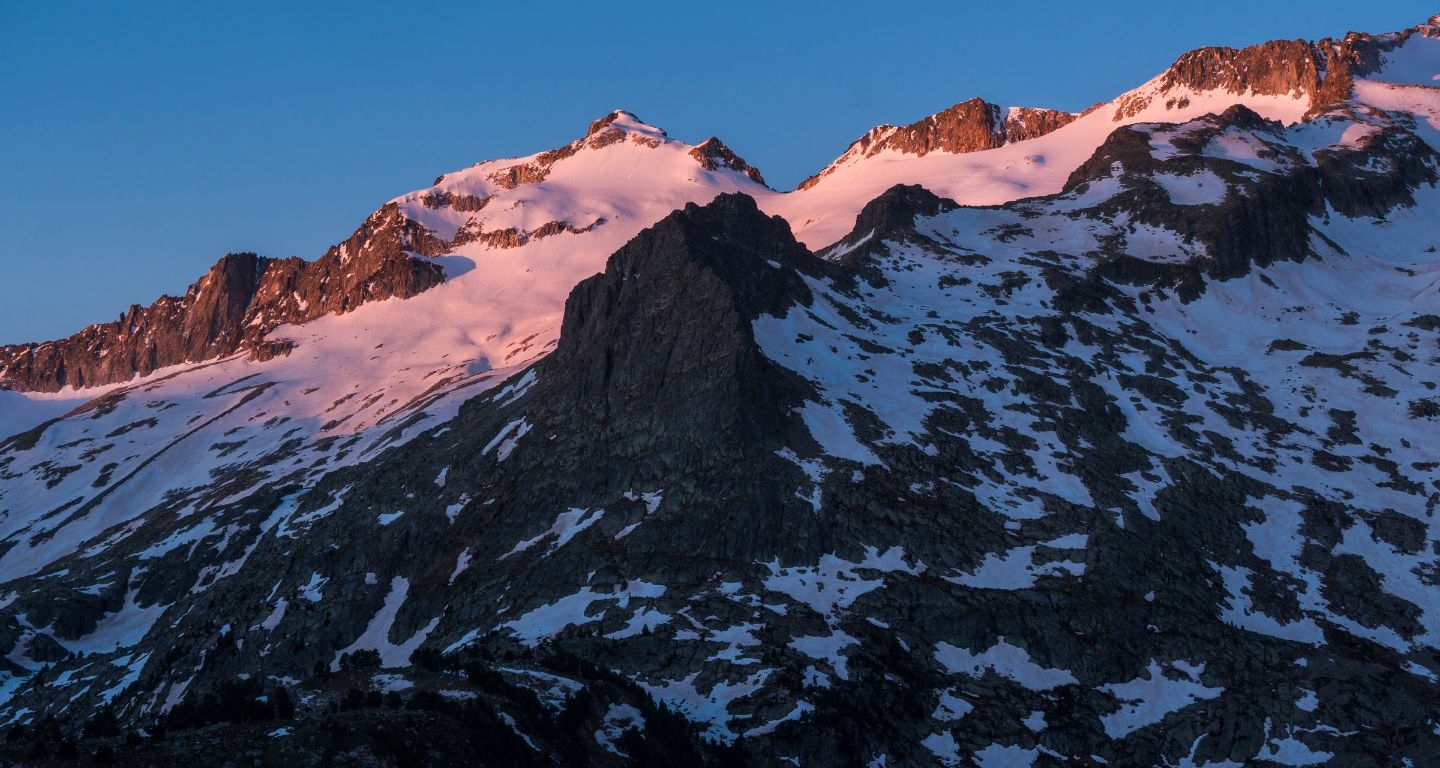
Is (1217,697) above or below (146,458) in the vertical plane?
below

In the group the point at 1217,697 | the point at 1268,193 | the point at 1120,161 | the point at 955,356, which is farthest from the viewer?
the point at 1120,161

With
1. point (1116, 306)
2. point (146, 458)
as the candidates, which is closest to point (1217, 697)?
point (1116, 306)

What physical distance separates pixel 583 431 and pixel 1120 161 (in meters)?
109

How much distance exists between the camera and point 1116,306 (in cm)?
12231

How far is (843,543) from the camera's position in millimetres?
73500

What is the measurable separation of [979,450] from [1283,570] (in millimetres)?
20227

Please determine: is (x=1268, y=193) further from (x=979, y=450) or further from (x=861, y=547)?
(x=861, y=547)

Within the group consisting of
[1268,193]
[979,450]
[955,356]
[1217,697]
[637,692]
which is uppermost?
[1268,193]

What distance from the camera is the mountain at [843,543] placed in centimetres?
5838

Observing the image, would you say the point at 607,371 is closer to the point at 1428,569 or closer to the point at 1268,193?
the point at 1428,569

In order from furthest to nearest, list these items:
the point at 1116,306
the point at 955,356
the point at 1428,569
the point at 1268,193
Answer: the point at 1268,193, the point at 1116,306, the point at 955,356, the point at 1428,569

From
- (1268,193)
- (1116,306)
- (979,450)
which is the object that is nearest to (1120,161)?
(1268,193)

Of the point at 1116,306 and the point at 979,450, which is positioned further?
the point at 1116,306

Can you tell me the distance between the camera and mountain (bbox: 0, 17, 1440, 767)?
58.4m
